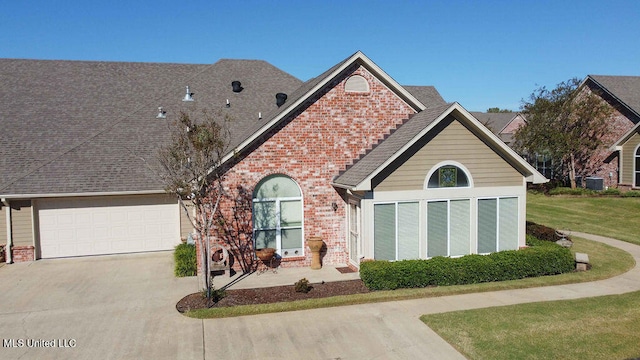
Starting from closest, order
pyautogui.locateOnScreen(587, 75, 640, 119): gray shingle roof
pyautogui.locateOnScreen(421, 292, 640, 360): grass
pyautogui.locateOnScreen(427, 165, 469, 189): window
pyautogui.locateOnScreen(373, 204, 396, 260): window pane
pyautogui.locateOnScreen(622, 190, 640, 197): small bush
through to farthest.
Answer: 1. pyautogui.locateOnScreen(421, 292, 640, 360): grass
2. pyautogui.locateOnScreen(373, 204, 396, 260): window pane
3. pyautogui.locateOnScreen(427, 165, 469, 189): window
4. pyautogui.locateOnScreen(622, 190, 640, 197): small bush
5. pyautogui.locateOnScreen(587, 75, 640, 119): gray shingle roof

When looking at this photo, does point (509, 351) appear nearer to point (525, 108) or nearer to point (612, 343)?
point (612, 343)

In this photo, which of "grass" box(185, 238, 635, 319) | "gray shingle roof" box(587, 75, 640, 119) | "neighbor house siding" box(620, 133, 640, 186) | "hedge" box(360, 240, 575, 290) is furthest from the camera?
"gray shingle roof" box(587, 75, 640, 119)

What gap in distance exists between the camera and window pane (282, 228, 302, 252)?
50.8 feet

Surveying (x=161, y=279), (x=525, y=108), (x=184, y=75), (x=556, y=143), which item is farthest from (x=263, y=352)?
(x=525, y=108)

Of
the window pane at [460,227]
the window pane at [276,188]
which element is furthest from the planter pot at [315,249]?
the window pane at [460,227]

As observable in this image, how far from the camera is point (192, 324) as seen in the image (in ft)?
34.9

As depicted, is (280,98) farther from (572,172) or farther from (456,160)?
(572,172)

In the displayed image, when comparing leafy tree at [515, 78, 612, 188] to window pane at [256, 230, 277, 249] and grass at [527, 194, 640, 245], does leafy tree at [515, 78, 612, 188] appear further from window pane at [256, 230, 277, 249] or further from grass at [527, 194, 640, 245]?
window pane at [256, 230, 277, 249]

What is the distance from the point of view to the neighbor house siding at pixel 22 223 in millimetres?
17094

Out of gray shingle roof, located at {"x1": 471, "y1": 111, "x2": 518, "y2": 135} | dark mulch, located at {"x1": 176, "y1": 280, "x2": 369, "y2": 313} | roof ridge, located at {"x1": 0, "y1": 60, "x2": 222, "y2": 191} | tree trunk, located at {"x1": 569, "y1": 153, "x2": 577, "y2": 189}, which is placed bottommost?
dark mulch, located at {"x1": 176, "y1": 280, "x2": 369, "y2": 313}

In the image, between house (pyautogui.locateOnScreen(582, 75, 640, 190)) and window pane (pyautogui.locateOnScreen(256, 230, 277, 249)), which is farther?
house (pyautogui.locateOnScreen(582, 75, 640, 190))

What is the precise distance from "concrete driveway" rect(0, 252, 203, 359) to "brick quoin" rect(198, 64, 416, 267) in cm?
431

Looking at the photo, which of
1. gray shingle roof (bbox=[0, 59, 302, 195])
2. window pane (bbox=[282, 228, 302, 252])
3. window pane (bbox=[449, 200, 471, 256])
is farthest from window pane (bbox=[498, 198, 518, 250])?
gray shingle roof (bbox=[0, 59, 302, 195])

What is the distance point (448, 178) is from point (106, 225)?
13.3 m
